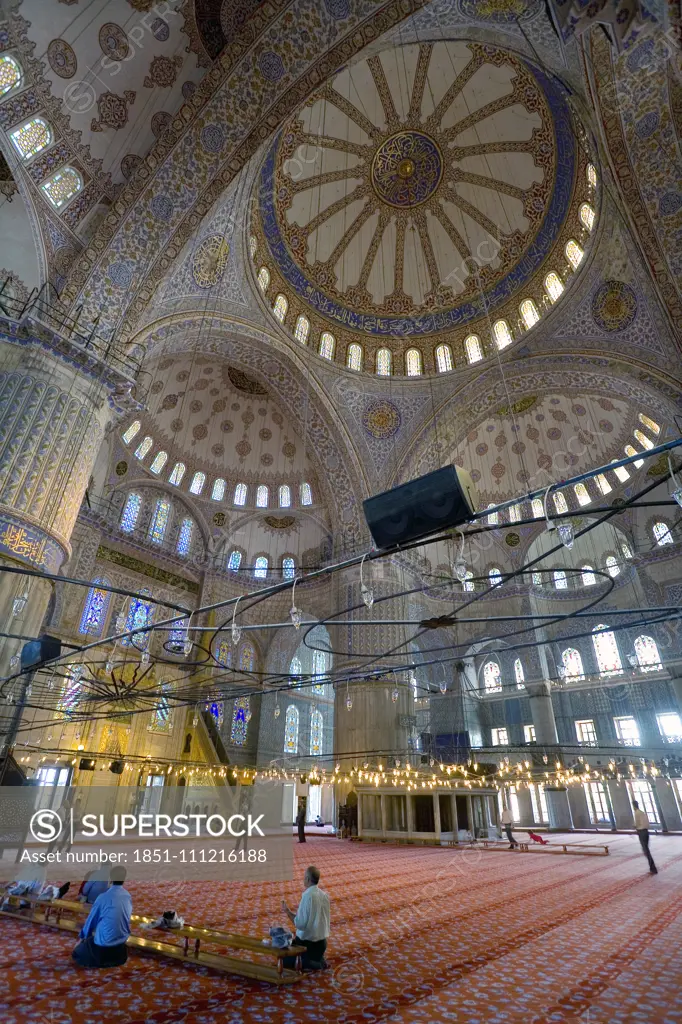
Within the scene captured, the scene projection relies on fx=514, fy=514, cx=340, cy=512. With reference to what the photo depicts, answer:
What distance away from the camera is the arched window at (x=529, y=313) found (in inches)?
541

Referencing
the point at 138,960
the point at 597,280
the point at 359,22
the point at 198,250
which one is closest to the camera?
the point at 138,960

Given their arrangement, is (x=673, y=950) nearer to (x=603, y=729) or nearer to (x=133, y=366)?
(x=133, y=366)

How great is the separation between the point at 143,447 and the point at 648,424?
14967 millimetres

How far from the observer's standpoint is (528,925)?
457cm

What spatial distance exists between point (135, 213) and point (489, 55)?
9366 millimetres

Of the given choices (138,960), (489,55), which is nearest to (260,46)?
(489,55)

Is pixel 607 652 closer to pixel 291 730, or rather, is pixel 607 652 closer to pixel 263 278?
pixel 291 730

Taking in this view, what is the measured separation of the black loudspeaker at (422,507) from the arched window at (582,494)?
1574cm

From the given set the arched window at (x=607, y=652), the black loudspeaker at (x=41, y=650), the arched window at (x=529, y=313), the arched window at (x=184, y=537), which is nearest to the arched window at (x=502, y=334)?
the arched window at (x=529, y=313)

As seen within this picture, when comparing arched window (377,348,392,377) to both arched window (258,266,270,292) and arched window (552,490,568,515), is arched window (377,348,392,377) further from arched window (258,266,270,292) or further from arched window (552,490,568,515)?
arched window (552,490,568,515)

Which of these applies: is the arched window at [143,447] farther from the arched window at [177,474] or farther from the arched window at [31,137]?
the arched window at [31,137]

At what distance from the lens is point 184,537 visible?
57.6ft

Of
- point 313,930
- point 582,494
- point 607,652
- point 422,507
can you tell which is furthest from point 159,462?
point 607,652

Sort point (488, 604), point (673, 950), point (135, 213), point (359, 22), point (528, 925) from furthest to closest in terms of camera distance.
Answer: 1. point (488, 604)
2. point (135, 213)
3. point (359, 22)
4. point (528, 925)
5. point (673, 950)
